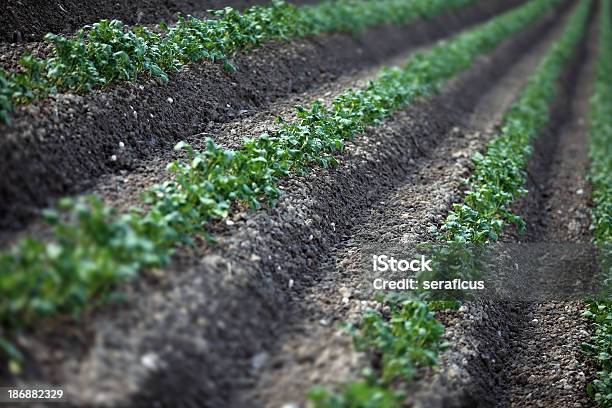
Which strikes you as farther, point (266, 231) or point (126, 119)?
point (126, 119)

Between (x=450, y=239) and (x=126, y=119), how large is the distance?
3.26m

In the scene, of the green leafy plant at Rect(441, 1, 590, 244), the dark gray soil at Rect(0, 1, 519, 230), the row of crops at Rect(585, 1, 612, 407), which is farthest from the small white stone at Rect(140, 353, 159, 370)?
the row of crops at Rect(585, 1, 612, 407)

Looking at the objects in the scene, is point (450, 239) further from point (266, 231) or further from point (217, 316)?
point (217, 316)

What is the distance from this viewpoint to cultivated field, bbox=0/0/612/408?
369 cm

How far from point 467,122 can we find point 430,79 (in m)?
0.98

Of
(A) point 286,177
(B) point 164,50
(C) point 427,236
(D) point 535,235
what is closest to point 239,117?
(B) point 164,50

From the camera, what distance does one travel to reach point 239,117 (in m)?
7.12

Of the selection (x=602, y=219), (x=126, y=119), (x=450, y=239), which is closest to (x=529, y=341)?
(x=450, y=239)

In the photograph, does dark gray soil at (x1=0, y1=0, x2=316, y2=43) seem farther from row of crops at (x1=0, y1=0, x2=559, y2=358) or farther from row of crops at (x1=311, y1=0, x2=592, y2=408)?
row of crops at (x1=311, y1=0, x2=592, y2=408)

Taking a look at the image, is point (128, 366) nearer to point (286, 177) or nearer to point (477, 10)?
point (286, 177)

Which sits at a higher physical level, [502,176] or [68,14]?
[68,14]

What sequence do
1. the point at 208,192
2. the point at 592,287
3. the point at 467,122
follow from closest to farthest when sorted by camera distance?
the point at 208,192
the point at 592,287
the point at 467,122

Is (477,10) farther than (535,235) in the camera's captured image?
Yes

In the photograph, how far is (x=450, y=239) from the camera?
589cm
